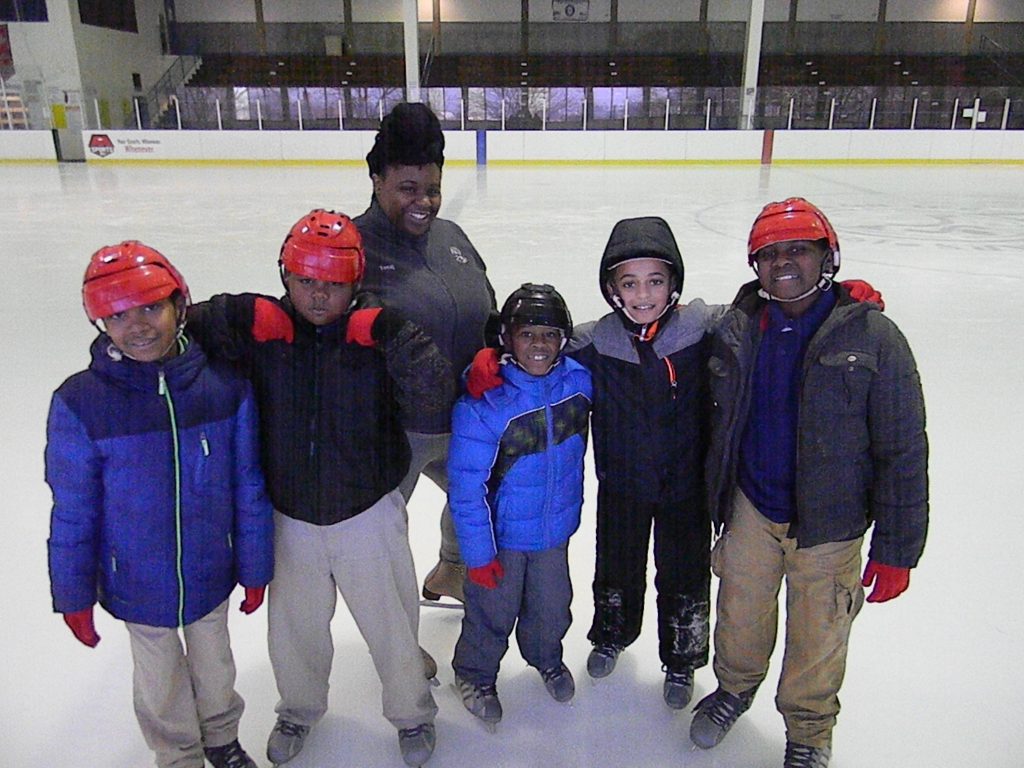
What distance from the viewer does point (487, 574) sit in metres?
1.63

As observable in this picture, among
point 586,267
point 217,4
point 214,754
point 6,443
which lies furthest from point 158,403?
point 217,4

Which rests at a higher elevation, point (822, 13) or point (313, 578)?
point (822, 13)

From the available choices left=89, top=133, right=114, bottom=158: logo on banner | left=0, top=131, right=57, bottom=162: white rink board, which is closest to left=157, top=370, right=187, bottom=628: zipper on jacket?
left=89, top=133, right=114, bottom=158: logo on banner

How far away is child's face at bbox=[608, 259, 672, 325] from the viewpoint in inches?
62.1

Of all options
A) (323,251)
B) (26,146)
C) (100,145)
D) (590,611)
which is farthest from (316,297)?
(26,146)

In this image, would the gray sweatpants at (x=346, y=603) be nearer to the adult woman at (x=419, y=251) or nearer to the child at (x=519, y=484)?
the child at (x=519, y=484)

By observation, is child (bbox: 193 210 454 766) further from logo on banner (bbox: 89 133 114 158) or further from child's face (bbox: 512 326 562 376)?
logo on banner (bbox: 89 133 114 158)

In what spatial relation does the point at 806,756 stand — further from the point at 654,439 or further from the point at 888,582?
the point at 654,439

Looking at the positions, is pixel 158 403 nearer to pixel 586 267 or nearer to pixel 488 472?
pixel 488 472

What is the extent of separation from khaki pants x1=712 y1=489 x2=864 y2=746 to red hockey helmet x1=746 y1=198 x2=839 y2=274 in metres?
0.52

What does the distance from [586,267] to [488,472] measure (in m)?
4.68

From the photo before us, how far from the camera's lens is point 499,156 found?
15273 mm

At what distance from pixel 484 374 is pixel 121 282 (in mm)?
653

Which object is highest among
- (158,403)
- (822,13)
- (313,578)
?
(822,13)
